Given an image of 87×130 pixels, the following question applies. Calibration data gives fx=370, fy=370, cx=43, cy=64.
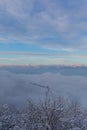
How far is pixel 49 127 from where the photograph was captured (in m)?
32.1

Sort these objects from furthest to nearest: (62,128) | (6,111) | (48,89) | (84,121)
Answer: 1. (6,111)
2. (84,121)
3. (62,128)
4. (48,89)

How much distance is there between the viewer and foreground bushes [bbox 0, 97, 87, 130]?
32.0 m

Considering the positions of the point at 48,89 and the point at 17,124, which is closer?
the point at 48,89

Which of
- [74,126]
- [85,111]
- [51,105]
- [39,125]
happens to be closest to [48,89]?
[51,105]

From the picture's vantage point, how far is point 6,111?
4103 cm

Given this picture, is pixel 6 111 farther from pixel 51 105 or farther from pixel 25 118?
pixel 51 105

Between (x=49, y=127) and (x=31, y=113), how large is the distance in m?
2.34

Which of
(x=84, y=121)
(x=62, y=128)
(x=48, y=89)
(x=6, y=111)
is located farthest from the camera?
(x=6, y=111)

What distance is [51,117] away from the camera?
32.0 m

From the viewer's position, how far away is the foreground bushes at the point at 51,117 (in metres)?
32.0

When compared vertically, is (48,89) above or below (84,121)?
above

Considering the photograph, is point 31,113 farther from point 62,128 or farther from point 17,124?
point 17,124

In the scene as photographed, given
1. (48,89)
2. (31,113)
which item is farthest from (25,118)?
(48,89)

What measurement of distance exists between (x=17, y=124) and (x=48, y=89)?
888cm
